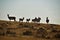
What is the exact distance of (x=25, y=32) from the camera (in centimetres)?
351

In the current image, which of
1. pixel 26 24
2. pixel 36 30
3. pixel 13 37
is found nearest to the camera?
pixel 13 37

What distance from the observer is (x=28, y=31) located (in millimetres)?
3533

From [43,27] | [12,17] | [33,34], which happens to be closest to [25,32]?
[33,34]

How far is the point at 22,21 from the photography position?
400 centimetres

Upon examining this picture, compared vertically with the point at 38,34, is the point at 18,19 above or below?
above

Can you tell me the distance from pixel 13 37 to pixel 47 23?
106 cm

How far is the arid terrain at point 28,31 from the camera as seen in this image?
11.0 feet

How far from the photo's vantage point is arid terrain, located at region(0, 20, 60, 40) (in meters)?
3.37

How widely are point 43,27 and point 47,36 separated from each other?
369 millimetres

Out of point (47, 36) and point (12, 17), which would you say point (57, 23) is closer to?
point (47, 36)

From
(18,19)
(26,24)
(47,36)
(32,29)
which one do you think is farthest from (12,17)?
(47,36)

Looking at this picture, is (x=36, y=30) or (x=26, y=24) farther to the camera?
(x=26, y=24)

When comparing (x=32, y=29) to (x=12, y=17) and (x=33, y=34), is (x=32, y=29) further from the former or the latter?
(x=12, y=17)

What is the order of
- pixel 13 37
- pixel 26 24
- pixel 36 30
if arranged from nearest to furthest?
pixel 13 37, pixel 36 30, pixel 26 24
